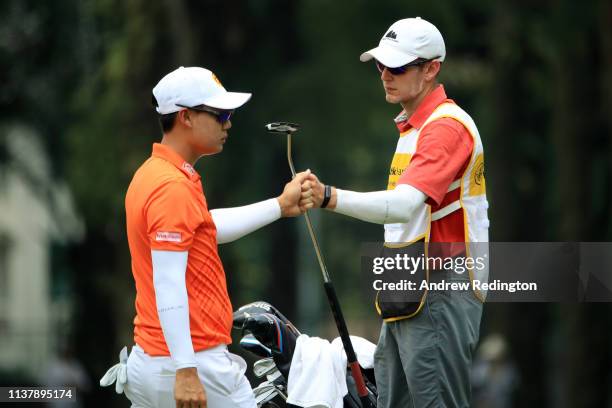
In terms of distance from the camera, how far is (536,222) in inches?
843

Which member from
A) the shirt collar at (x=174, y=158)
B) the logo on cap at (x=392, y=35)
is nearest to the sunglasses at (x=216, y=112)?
the shirt collar at (x=174, y=158)

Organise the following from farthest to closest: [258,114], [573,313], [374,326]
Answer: [374,326] → [258,114] → [573,313]

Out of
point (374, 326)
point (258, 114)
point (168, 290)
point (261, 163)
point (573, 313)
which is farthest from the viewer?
point (374, 326)

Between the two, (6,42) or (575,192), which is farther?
(6,42)

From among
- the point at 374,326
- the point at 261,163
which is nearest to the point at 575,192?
the point at 261,163

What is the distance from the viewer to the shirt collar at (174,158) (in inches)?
247

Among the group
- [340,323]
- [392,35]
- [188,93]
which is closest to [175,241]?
[188,93]

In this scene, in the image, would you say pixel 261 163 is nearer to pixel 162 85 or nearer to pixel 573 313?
pixel 573 313

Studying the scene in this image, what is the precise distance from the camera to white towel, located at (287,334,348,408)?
677 cm

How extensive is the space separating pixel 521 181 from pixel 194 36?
5682mm

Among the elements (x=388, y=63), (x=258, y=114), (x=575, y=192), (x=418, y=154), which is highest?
(x=258, y=114)

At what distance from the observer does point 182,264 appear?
597cm

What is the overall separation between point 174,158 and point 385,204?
93 cm

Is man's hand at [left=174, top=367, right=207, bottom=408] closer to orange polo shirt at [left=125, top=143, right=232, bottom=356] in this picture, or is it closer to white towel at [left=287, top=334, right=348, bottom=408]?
orange polo shirt at [left=125, top=143, right=232, bottom=356]
